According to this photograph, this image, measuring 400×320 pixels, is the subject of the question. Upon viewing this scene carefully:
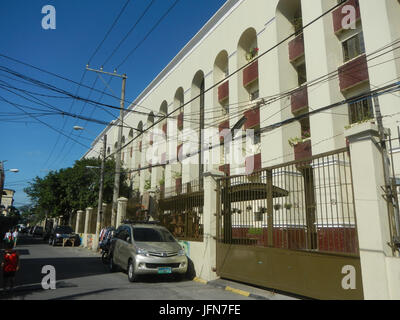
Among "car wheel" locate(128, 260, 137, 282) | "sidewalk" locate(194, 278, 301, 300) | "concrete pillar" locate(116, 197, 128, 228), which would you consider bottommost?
"sidewalk" locate(194, 278, 301, 300)

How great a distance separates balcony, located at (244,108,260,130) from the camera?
1576 cm

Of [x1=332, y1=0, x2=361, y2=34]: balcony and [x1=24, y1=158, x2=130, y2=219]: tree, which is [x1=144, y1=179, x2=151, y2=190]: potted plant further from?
[x1=332, y1=0, x2=361, y2=34]: balcony

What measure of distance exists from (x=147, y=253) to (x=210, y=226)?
202cm

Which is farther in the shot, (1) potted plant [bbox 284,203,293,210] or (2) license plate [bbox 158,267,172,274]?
(2) license plate [bbox 158,267,172,274]

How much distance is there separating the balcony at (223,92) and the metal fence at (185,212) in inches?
318

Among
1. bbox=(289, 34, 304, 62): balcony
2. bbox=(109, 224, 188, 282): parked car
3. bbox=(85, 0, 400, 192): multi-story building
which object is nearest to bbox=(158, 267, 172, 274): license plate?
bbox=(109, 224, 188, 282): parked car

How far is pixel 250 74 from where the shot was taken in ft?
55.2

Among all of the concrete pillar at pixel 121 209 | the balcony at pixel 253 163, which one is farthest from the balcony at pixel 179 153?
the balcony at pixel 253 163

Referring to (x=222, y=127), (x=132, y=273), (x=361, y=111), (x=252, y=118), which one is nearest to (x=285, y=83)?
(x=252, y=118)

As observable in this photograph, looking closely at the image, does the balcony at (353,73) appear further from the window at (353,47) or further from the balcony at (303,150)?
the balcony at (303,150)

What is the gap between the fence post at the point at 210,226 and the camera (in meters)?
9.43

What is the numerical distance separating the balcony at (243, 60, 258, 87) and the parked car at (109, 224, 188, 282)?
9565mm

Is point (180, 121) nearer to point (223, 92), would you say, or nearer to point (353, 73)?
point (223, 92)

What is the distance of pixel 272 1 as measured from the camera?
15406 millimetres
